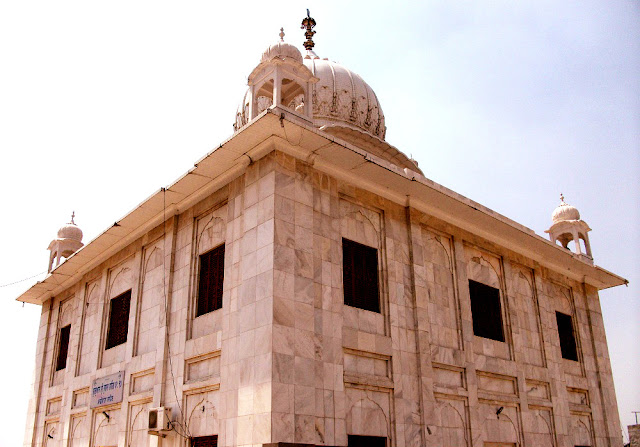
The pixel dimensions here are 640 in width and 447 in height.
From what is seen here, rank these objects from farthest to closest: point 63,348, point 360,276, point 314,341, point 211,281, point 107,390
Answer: point 63,348, point 107,390, point 211,281, point 360,276, point 314,341

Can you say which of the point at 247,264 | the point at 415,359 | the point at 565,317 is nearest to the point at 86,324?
the point at 247,264

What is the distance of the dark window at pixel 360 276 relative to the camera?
39.5 feet

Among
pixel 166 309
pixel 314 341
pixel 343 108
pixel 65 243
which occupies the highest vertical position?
pixel 343 108

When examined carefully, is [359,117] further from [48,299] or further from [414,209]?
[48,299]

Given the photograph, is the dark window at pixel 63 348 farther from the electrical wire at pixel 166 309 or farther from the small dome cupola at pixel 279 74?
the small dome cupola at pixel 279 74

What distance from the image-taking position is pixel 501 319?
49.9ft

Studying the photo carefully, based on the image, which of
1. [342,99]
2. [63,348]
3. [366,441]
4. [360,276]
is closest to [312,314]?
[360,276]

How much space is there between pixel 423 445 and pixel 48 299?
1326cm

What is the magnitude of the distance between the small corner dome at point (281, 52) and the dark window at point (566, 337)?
10514 mm

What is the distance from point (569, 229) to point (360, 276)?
382 inches

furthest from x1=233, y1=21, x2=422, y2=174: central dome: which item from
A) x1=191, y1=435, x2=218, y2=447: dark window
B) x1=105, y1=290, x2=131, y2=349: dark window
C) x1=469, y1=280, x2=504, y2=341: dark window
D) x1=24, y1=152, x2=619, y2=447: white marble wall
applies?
x1=191, y1=435, x2=218, y2=447: dark window

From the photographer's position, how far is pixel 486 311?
1495cm

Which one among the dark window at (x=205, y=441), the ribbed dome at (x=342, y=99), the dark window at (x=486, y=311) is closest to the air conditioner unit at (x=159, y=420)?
the dark window at (x=205, y=441)

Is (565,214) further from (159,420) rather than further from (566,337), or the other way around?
(159,420)
